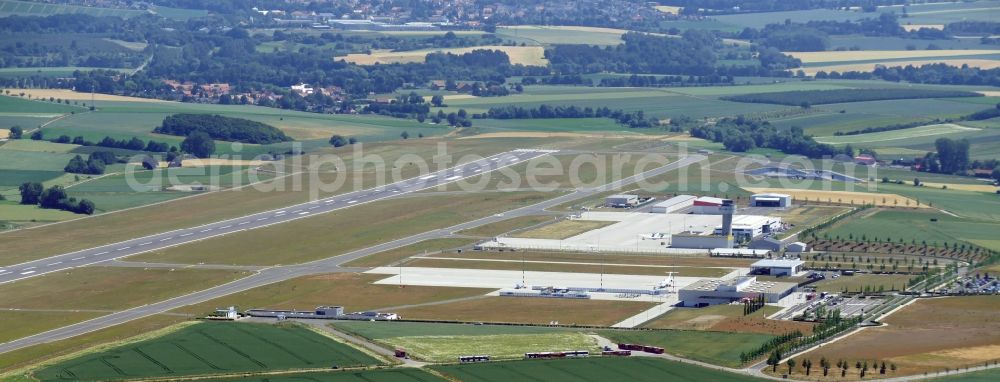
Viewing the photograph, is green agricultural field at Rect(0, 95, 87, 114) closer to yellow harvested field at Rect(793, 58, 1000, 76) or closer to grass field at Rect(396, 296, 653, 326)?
yellow harvested field at Rect(793, 58, 1000, 76)

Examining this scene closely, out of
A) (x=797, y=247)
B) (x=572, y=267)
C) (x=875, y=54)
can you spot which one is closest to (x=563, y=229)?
(x=572, y=267)

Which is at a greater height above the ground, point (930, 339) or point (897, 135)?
point (930, 339)

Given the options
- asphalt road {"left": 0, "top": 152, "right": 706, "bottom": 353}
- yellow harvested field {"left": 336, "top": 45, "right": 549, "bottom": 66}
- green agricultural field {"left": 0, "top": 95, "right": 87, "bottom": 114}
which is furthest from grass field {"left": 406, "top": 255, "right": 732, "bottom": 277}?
yellow harvested field {"left": 336, "top": 45, "right": 549, "bottom": 66}

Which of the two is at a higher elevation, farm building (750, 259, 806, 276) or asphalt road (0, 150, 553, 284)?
farm building (750, 259, 806, 276)

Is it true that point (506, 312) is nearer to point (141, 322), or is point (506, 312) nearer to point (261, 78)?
point (141, 322)

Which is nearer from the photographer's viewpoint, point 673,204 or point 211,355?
point 211,355

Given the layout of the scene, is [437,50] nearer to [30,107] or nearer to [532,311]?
[30,107]

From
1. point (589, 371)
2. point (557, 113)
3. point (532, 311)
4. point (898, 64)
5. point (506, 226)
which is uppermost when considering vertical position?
point (589, 371)

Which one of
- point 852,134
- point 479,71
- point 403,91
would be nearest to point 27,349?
point 852,134
